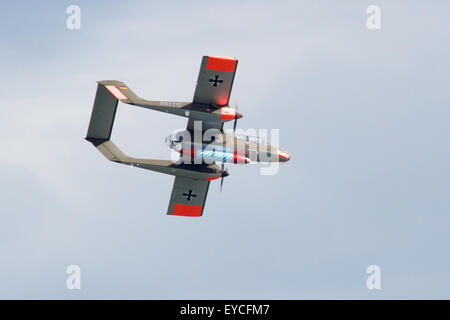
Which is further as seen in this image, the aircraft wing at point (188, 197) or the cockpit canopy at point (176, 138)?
the aircraft wing at point (188, 197)

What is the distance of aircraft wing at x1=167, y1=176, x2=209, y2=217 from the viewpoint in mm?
79688

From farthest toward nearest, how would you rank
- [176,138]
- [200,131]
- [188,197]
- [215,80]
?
[188,197]
[176,138]
[200,131]
[215,80]

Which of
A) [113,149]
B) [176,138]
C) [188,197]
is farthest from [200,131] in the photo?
[188,197]

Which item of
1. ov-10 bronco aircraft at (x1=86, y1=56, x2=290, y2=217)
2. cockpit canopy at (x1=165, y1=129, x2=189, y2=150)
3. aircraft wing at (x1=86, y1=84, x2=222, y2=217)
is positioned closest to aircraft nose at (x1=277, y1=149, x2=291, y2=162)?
ov-10 bronco aircraft at (x1=86, y1=56, x2=290, y2=217)

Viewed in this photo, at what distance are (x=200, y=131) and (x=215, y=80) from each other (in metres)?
4.94

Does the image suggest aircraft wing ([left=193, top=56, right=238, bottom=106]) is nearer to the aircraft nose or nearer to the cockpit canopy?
the cockpit canopy

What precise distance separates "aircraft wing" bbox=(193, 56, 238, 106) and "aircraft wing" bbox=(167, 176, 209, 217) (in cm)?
904

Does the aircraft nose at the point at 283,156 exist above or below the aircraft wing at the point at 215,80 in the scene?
below

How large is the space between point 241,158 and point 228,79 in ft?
23.1

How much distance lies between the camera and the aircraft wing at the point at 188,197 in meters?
79.7

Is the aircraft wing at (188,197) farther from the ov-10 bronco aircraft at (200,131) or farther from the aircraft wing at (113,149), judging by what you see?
the aircraft wing at (113,149)

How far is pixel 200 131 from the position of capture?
75125 mm

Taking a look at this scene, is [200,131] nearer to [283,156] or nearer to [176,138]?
[176,138]

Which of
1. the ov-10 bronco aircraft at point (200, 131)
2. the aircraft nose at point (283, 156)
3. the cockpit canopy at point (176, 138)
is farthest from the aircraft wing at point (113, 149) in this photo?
the aircraft nose at point (283, 156)
